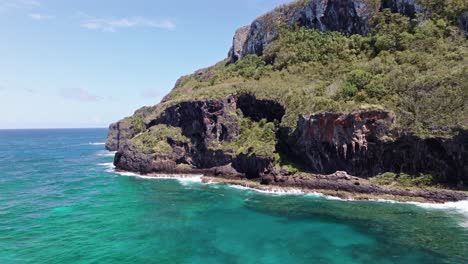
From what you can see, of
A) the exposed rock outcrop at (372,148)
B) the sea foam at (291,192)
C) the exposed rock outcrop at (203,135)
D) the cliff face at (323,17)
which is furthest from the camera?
the cliff face at (323,17)

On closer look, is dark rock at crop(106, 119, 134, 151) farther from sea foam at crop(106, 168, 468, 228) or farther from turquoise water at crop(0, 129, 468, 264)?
turquoise water at crop(0, 129, 468, 264)

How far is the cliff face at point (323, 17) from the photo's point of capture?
9200 cm

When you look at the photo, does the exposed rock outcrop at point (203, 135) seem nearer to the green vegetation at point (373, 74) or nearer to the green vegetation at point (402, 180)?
the green vegetation at point (373, 74)

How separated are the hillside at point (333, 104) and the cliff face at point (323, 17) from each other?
30 cm

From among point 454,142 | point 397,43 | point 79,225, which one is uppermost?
point 397,43

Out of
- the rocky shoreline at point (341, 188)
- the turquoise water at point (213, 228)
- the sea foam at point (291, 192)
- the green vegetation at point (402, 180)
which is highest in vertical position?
the green vegetation at point (402, 180)

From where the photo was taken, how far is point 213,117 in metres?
85.9

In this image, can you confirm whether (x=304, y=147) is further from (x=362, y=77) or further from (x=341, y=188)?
(x=362, y=77)

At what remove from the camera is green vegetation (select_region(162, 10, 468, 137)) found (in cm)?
6088

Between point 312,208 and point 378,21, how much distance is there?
60350 mm

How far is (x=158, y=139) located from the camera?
89.1 meters

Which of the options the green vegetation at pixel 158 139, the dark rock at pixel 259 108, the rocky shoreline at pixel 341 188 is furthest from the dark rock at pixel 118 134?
the rocky shoreline at pixel 341 188

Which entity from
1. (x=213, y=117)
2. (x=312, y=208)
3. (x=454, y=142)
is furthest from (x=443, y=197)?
(x=213, y=117)

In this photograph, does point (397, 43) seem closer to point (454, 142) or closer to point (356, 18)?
point (356, 18)
